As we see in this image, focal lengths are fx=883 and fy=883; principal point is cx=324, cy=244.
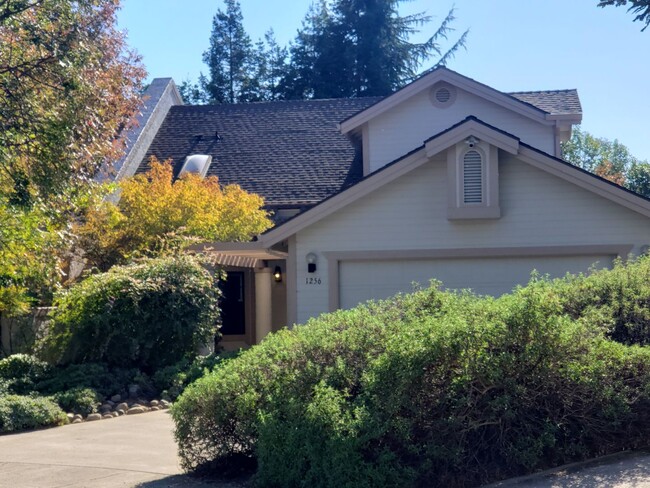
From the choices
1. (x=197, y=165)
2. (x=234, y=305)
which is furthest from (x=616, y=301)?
(x=197, y=165)

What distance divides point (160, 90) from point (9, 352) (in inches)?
489

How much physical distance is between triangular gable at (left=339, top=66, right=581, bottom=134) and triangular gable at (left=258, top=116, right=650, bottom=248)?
500 centimetres

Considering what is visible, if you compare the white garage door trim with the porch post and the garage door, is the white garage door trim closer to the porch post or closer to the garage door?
the garage door

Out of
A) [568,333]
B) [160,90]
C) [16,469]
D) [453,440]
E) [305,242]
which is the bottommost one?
[16,469]

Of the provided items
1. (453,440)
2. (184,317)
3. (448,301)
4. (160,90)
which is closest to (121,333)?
(184,317)

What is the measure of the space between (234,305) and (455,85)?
8.50 metres

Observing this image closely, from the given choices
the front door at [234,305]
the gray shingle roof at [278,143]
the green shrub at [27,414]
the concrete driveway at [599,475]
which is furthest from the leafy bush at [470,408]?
the front door at [234,305]

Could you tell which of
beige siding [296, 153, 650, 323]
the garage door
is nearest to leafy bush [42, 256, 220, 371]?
beige siding [296, 153, 650, 323]

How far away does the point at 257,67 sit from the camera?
4794cm

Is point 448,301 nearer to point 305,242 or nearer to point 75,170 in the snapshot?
point 75,170

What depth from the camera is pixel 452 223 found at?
53.0 feet

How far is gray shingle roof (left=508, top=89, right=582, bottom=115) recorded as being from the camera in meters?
21.1

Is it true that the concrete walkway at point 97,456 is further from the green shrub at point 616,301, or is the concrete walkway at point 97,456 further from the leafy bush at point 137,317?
the green shrub at point 616,301

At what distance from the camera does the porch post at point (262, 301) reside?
2189 cm
